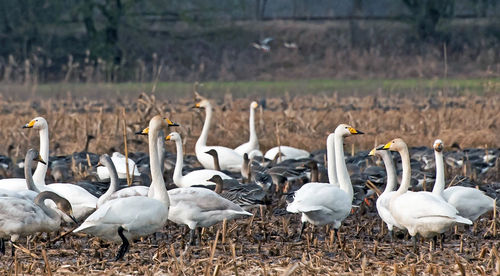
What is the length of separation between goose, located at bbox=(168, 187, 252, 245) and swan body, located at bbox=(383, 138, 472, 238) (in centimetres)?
139

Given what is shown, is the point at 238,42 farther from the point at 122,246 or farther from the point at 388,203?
the point at 122,246

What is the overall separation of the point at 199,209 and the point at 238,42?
35.1 metres

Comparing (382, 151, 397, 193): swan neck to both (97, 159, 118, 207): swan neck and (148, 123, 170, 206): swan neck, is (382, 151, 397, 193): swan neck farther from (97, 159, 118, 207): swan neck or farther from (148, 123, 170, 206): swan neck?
(97, 159, 118, 207): swan neck

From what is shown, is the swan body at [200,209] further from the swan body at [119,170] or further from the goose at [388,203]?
the swan body at [119,170]

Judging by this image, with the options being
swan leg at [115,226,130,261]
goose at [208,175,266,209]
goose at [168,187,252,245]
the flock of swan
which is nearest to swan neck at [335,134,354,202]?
the flock of swan

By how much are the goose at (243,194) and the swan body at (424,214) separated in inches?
59.0

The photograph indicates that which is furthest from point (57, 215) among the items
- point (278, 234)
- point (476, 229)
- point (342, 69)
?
point (342, 69)

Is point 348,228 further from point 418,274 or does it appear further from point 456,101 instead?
point 456,101

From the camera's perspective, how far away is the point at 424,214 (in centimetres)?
757

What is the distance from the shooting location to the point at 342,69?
39.9 m

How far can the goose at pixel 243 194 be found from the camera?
883 centimetres

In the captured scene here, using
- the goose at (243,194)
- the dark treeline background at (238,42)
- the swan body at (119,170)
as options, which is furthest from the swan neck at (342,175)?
the dark treeline background at (238,42)

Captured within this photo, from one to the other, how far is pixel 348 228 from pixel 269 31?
35.0 meters

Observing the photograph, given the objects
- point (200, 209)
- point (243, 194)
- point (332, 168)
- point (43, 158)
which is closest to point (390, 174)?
point (332, 168)
